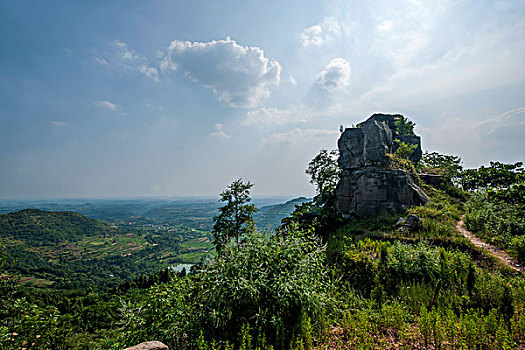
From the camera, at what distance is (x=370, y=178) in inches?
528

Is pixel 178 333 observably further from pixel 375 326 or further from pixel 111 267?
pixel 111 267

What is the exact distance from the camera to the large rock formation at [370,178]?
12.7m

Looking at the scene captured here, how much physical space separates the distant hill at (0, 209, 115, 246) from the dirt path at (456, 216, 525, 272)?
128 meters

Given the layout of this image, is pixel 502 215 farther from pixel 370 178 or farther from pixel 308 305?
pixel 308 305

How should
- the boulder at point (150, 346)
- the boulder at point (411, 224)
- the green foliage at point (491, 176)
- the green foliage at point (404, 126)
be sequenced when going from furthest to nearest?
the green foliage at point (404, 126) < the green foliage at point (491, 176) < the boulder at point (411, 224) < the boulder at point (150, 346)

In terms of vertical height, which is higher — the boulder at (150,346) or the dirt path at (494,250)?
the boulder at (150,346)

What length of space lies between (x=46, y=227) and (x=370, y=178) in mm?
139406

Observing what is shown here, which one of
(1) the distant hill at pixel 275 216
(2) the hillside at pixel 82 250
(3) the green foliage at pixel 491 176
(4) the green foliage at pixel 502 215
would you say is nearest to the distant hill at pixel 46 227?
(2) the hillside at pixel 82 250

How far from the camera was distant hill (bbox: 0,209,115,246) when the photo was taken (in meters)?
87.2

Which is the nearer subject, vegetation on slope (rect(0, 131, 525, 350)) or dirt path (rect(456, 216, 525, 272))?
vegetation on slope (rect(0, 131, 525, 350))

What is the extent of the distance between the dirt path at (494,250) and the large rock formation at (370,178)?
9.79 feet

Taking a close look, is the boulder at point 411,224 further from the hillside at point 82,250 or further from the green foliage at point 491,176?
the hillside at point 82,250

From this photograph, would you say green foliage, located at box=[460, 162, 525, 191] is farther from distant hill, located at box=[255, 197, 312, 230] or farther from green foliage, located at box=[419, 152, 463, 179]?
distant hill, located at box=[255, 197, 312, 230]

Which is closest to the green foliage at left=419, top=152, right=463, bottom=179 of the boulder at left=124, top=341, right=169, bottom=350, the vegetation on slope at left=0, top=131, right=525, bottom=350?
the vegetation on slope at left=0, top=131, right=525, bottom=350
